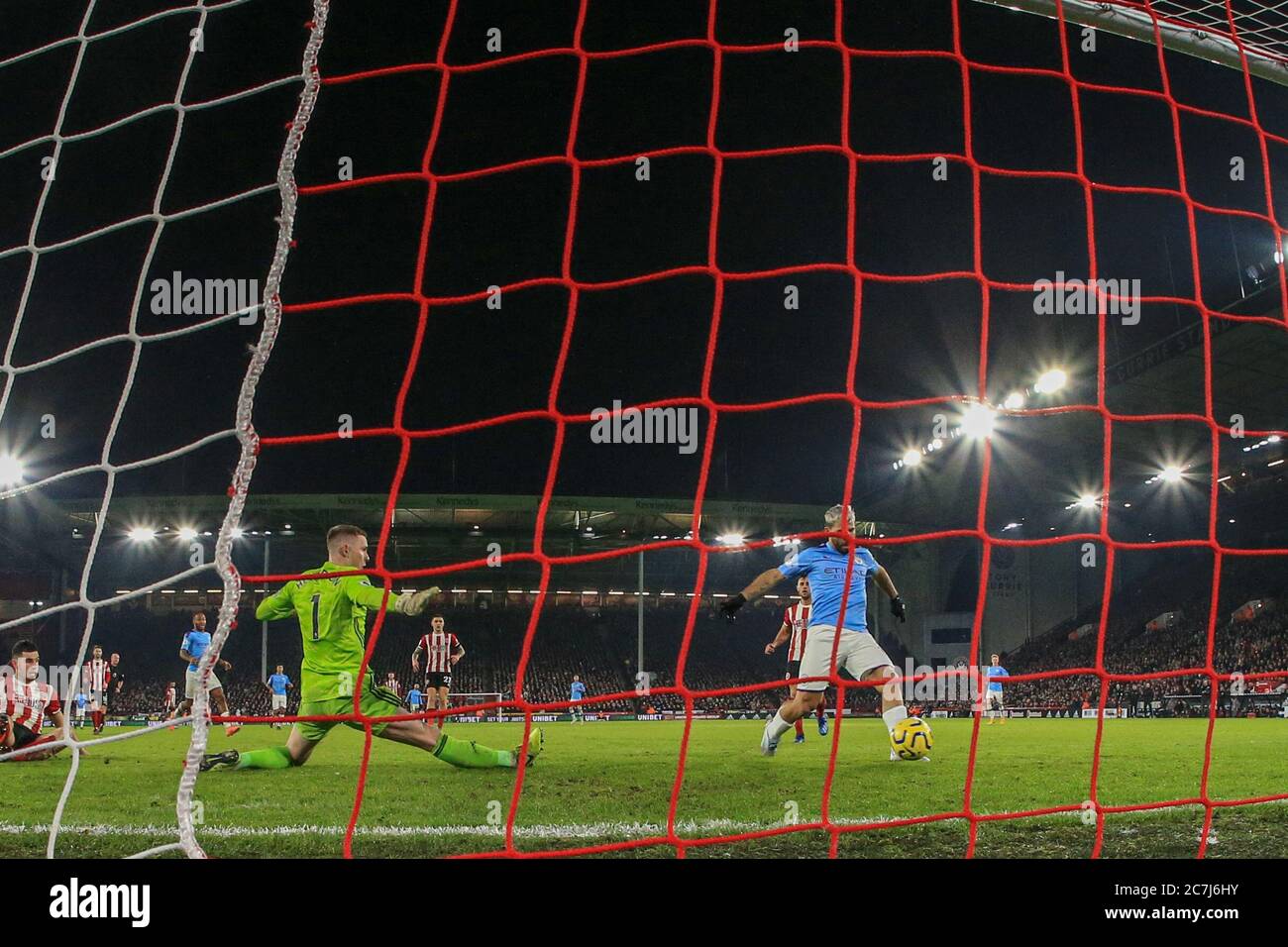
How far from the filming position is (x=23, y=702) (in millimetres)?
7469

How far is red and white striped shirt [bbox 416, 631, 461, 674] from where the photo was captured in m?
10.9

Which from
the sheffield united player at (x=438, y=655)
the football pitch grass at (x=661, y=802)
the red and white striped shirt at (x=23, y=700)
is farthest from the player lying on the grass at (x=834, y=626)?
the red and white striped shirt at (x=23, y=700)

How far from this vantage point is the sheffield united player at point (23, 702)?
7391mm

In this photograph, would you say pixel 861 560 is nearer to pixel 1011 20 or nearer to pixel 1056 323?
pixel 1011 20

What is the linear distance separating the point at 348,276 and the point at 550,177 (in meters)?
4.85

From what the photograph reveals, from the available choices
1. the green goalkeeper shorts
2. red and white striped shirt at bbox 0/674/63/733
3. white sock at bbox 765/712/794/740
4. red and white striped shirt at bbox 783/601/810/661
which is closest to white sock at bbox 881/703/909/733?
white sock at bbox 765/712/794/740

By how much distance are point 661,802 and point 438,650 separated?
674 centimetres

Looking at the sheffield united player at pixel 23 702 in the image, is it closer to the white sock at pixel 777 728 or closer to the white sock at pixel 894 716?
the white sock at pixel 777 728

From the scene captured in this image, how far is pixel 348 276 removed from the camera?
18.4 metres

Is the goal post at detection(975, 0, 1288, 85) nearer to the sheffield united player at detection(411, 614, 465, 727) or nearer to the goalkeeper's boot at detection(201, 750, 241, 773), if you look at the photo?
the goalkeeper's boot at detection(201, 750, 241, 773)

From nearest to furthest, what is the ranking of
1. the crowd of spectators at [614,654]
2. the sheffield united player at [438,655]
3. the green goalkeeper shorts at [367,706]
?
the green goalkeeper shorts at [367,706]
the sheffield united player at [438,655]
the crowd of spectators at [614,654]

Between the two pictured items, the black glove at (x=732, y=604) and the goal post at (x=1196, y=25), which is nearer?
the goal post at (x=1196, y=25)

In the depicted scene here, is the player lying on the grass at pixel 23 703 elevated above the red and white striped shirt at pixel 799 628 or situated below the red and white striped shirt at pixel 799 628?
below

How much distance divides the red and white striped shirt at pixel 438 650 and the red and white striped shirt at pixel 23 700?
387cm
